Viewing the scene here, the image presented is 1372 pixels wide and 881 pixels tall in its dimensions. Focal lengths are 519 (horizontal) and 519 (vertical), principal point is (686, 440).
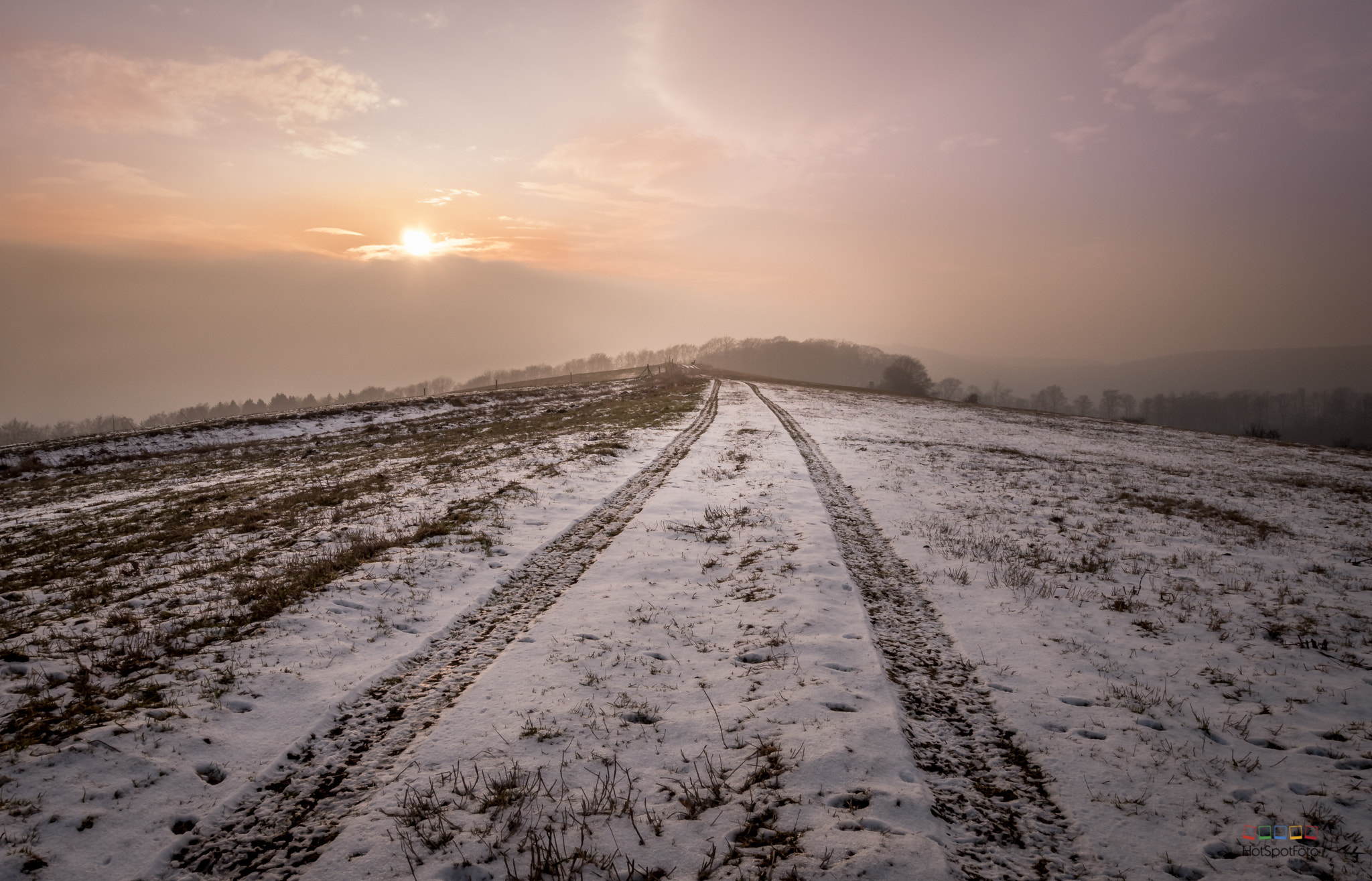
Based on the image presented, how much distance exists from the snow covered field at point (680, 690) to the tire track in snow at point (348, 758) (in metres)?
0.04

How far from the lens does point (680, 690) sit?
22.8ft

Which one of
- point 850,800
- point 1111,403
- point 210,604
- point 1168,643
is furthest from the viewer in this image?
point 1111,403

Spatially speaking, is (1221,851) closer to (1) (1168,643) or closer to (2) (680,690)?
(1) (1168,643)

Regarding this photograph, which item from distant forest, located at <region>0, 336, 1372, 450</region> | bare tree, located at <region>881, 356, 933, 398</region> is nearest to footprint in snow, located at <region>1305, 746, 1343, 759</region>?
bare tree, located at <region>881, 356, 933, 398</region>

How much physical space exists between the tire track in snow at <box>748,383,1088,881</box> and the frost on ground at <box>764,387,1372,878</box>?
10.0 inches

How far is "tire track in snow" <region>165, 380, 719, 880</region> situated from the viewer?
15.1 feet

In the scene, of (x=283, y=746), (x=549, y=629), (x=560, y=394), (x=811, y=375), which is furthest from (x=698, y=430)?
(x=811, y=375)

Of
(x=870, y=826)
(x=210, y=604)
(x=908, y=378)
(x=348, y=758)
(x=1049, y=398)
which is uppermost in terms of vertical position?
(x=1049, y=398)

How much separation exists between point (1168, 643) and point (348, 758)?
1190cm

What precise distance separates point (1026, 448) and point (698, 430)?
19.9 meters

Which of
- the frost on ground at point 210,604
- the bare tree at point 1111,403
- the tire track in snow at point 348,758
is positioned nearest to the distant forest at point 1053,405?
the bare tree at point 1111,403

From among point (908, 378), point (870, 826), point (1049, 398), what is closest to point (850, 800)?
point (870, 826)

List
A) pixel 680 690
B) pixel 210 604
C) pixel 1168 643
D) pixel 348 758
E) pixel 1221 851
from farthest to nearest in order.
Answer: pixel 210 604 → pixel 1168 643 → pixel 680 690 → pixel 348 758 → pixel 1221 851

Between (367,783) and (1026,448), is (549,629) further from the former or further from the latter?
(1026,448)
